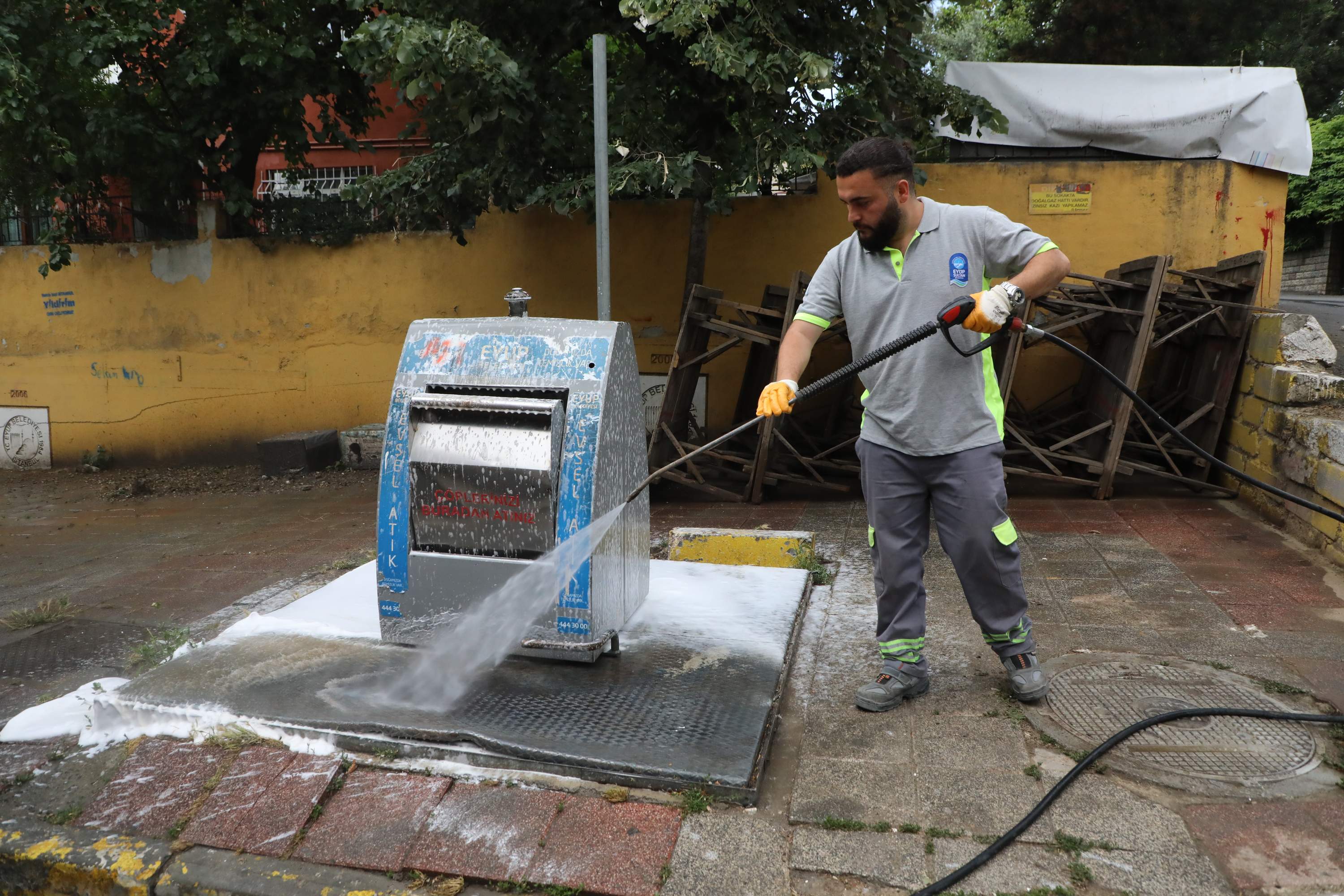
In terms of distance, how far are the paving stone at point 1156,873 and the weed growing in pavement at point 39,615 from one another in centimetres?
450

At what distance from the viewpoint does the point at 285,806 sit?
2.67m

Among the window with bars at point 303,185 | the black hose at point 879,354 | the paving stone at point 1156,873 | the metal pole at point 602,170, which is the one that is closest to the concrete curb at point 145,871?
the paving stone at point 1156,873

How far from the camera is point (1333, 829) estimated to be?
246cm

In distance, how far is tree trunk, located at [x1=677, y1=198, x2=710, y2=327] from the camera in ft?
25.7

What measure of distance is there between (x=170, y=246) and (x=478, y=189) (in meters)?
3.91

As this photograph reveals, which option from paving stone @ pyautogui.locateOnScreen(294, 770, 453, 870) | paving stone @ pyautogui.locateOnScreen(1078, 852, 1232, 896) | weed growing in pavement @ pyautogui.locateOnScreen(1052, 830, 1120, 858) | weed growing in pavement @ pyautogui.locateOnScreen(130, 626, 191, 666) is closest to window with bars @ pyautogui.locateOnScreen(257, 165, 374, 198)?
weed growing in pavement @ pyautogui.locateOnScreen(130, 626, 191, 666)

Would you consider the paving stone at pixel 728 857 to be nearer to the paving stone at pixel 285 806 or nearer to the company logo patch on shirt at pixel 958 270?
the paving stone at pixel 285 806

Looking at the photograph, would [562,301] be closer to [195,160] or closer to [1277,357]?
[195,160]

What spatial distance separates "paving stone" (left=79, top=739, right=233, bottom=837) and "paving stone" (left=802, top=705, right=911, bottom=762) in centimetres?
182

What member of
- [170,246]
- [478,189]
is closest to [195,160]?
[170,246]

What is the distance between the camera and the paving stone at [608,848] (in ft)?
7.66

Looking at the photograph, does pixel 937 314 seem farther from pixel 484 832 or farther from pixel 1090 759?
pixel 484 832

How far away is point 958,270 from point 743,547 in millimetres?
2218

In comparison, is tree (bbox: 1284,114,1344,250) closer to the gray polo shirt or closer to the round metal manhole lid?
the round metal manhole lid
